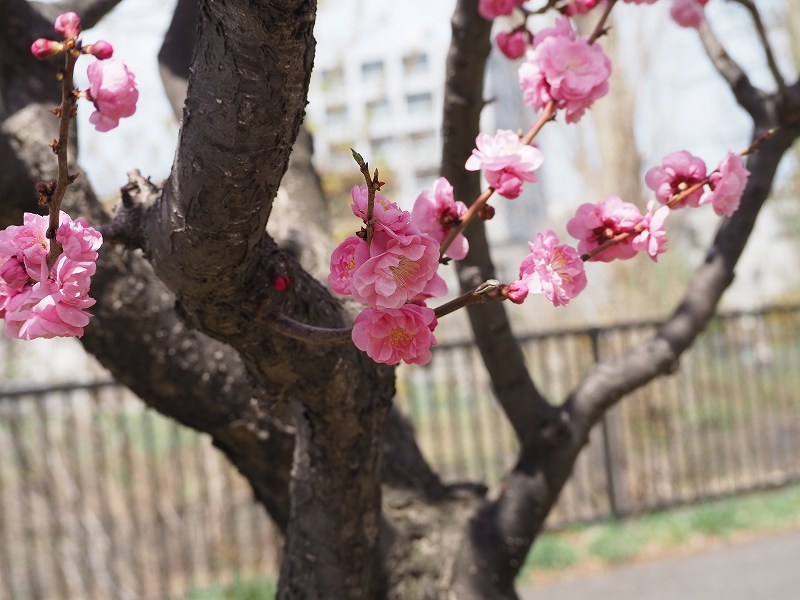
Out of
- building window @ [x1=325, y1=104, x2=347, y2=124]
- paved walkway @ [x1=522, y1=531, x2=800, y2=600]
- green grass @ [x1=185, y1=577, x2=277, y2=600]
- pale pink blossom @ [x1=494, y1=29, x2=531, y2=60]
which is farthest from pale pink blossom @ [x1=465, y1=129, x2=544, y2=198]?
building window @ [x1=325, y1=104, x2=347, y2=124]

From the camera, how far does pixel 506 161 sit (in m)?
1.33

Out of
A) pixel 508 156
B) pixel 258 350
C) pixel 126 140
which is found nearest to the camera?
pixel 508 156

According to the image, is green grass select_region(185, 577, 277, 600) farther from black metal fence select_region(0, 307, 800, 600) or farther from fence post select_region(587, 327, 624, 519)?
fence post select_region(587, 327, 624, 519)

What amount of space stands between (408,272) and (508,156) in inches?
15.4

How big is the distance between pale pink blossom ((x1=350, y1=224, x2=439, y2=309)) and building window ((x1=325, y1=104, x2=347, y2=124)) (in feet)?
28.5

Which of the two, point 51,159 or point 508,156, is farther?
point 51,159

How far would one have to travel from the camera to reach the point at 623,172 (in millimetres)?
9602

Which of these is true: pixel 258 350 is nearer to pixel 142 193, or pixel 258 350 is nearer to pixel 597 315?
pixel 142 193

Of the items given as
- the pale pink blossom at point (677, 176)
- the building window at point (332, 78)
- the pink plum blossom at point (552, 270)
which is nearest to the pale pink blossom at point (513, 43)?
the pale pink blossom at point (677, 176)

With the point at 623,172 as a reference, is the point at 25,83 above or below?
below

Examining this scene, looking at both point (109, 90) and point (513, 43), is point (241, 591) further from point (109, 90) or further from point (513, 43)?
point (109, 90)

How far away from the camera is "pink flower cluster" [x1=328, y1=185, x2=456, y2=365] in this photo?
3.23 feet

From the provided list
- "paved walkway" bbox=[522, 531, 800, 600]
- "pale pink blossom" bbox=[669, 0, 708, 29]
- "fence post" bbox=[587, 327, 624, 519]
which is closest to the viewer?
"pale pink blossom" bbox=[669, 0, 708, 29]

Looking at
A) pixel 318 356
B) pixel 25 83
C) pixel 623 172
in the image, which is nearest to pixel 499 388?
pixel 318 356
